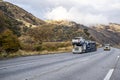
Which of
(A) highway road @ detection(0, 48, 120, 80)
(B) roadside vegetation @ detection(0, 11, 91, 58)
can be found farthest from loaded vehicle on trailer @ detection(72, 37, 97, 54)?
(A) highway road @ detection(0, 48, 120, 80)

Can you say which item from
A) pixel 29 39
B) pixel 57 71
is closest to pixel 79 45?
pixel 29 39

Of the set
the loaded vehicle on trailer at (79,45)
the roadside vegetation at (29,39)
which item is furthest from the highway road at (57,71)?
the loaded vehicle on trailer at (79,45)

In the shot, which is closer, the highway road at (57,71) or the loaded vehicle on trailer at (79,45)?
the highway road at (57,71)

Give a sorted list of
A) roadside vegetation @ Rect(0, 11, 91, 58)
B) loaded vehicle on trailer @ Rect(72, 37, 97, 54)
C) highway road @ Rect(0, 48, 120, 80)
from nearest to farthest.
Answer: highway road @ Rect(0, 48, 120, 80)
roadside vegetation @ Rect(0, 11, 91, 58)
loaded vehicle on trailer @ Rect(72, 37, 97, 54)

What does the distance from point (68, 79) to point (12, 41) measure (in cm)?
3352

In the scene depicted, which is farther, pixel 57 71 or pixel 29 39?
pixel 29 39

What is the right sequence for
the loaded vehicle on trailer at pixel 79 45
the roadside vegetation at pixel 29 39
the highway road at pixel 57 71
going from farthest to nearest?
the loaded vehicle on trailer at pixel 79 45, the roadside vegetation at pixel 29 39, the highway road at pixel 57 71

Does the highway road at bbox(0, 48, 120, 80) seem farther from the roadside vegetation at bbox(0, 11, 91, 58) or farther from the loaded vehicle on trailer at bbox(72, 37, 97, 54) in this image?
the loaded vehicle on trailer at bbox(72, 37, 97, 54)

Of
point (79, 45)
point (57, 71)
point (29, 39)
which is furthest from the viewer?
point (29, 39)

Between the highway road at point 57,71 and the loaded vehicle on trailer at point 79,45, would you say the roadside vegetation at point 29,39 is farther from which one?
the highway road at point 57,71

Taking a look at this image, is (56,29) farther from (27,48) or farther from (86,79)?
(86,79)

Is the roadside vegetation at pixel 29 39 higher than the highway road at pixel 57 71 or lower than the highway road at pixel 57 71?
higher

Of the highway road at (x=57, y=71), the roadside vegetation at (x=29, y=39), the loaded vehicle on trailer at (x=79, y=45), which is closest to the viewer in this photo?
the highway road at (x=57, y=71)

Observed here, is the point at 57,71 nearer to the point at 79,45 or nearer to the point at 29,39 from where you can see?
the point at 79,45
